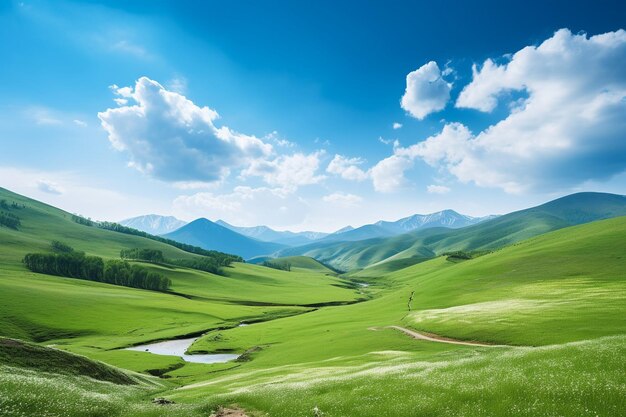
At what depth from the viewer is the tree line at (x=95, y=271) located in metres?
190

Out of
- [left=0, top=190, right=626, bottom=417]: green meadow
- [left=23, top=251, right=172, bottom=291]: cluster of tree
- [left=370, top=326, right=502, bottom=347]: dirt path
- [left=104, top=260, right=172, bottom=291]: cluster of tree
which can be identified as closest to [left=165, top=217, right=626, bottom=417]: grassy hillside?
Answer: [left=0, top=190, right=626, bottom=417]: green meadow

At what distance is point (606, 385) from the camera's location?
64.7 feet

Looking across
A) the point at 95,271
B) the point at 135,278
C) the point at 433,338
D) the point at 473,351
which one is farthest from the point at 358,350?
the point at 95,271

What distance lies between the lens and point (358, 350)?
209 ft

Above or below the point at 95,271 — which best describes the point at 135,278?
below

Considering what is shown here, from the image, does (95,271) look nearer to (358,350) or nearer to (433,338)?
(358,350)

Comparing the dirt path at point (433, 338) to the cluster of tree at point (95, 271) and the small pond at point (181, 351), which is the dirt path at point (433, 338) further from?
the cluster of tree at point (95, 271)

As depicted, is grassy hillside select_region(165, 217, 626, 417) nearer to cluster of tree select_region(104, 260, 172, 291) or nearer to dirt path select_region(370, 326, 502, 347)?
dirt path select_region(370, 326, 502, 347)

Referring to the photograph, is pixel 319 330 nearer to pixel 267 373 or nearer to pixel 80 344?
pixel 267 373

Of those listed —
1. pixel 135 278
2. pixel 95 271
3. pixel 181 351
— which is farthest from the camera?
pixel 95 271

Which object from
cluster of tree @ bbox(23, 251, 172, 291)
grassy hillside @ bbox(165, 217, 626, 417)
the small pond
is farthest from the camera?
cluster of tree @ bbox(23, 251, 172, 291)

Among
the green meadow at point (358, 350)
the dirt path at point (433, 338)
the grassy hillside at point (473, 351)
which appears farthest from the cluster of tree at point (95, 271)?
the dirt path at point (433, 338)

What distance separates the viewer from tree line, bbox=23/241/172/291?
18975 cm

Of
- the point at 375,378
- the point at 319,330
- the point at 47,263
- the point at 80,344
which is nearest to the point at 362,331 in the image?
the point at 319,330
